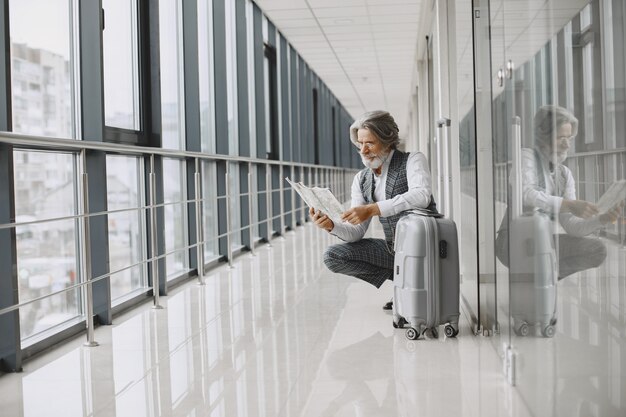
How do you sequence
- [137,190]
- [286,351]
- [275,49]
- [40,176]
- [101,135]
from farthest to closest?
[275,49]
[137,190]
[101,135]
[40,176]
[286,351]

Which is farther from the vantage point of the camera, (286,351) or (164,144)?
(164,144)

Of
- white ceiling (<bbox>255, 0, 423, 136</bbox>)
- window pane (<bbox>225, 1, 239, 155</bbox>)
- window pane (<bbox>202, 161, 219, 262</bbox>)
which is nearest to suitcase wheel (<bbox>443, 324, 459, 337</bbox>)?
window pane (<bbox>202, 161, 219, 262</bbox>)

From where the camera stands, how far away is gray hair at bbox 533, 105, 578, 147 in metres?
1.35

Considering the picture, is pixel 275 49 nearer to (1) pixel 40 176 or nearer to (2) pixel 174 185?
(2) pixel 174 185

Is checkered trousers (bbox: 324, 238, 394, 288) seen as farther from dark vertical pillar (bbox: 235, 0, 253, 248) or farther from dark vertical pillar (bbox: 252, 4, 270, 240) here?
dark vertical pillar (bbox: 252, 4, 270, 240)

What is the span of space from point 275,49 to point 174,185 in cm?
366

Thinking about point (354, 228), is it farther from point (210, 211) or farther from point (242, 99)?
point (242, 99)

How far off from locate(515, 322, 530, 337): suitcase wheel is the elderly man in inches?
36.0

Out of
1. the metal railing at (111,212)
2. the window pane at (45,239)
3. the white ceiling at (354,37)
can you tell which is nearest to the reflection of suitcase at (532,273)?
the metal railing at (111,212)

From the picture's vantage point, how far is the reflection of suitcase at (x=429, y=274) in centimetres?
257

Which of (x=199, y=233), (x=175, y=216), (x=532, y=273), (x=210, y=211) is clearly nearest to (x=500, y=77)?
(x=532, y=273)

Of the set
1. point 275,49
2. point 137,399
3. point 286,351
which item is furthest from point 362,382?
point 275,49

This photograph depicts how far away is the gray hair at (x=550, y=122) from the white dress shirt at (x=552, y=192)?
0.05 meters

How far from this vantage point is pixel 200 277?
159 inches
